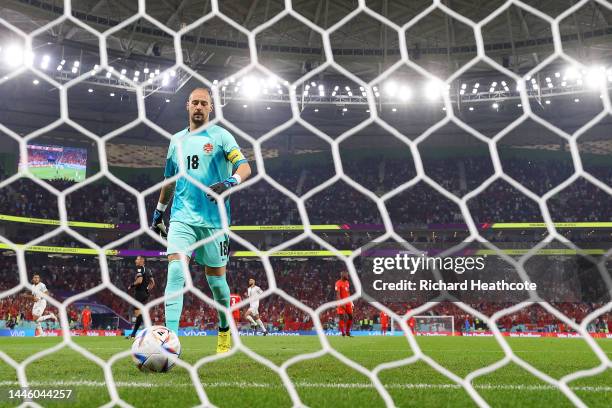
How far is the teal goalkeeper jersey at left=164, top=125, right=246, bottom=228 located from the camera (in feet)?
12.1

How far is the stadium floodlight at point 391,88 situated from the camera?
23212 millimetres

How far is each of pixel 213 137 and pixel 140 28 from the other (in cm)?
1649

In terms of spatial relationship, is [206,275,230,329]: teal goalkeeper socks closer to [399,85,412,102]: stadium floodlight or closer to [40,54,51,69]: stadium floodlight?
[399,85,412,102]: stadium floodlight

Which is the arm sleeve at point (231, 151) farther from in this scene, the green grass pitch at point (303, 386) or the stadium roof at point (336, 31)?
the stadium roof at point (336, 31)

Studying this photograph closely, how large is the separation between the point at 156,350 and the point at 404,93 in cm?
2176

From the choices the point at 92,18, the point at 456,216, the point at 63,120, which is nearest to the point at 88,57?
the point at 92,18

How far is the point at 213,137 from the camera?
3744mm

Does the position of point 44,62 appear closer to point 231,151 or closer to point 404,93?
point 404,93

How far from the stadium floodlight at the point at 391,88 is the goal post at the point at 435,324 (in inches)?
373

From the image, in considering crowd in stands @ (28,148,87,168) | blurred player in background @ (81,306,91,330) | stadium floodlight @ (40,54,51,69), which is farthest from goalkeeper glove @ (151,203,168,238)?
crowd in stands @ (28,148,87,168)

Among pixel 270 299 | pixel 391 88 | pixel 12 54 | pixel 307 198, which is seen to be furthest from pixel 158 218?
pixel 391 88

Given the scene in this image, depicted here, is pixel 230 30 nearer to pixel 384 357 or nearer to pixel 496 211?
pixel 496 211

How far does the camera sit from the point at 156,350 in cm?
322

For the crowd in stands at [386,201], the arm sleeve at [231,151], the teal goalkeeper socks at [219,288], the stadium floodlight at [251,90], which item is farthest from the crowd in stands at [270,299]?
the arm sleeve at [231,151]
